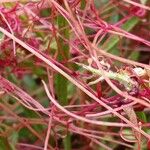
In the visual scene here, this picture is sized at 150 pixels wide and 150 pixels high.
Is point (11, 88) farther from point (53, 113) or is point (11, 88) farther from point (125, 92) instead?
point (125, 92)

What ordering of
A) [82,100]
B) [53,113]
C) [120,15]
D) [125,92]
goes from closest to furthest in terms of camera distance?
1. [125,92]
2. [53,113]
3. [82,100]
4. [120,15]

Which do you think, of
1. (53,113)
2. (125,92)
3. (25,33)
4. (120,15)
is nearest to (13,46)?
(25,33)

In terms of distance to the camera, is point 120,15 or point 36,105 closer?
point 36,105

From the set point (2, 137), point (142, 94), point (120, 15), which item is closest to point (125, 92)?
point (142, 94)

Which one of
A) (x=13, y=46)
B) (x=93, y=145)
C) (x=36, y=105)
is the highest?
(x=13, y=46)

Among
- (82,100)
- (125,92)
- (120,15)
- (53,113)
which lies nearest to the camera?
(125,92)

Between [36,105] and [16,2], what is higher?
[16,2]
